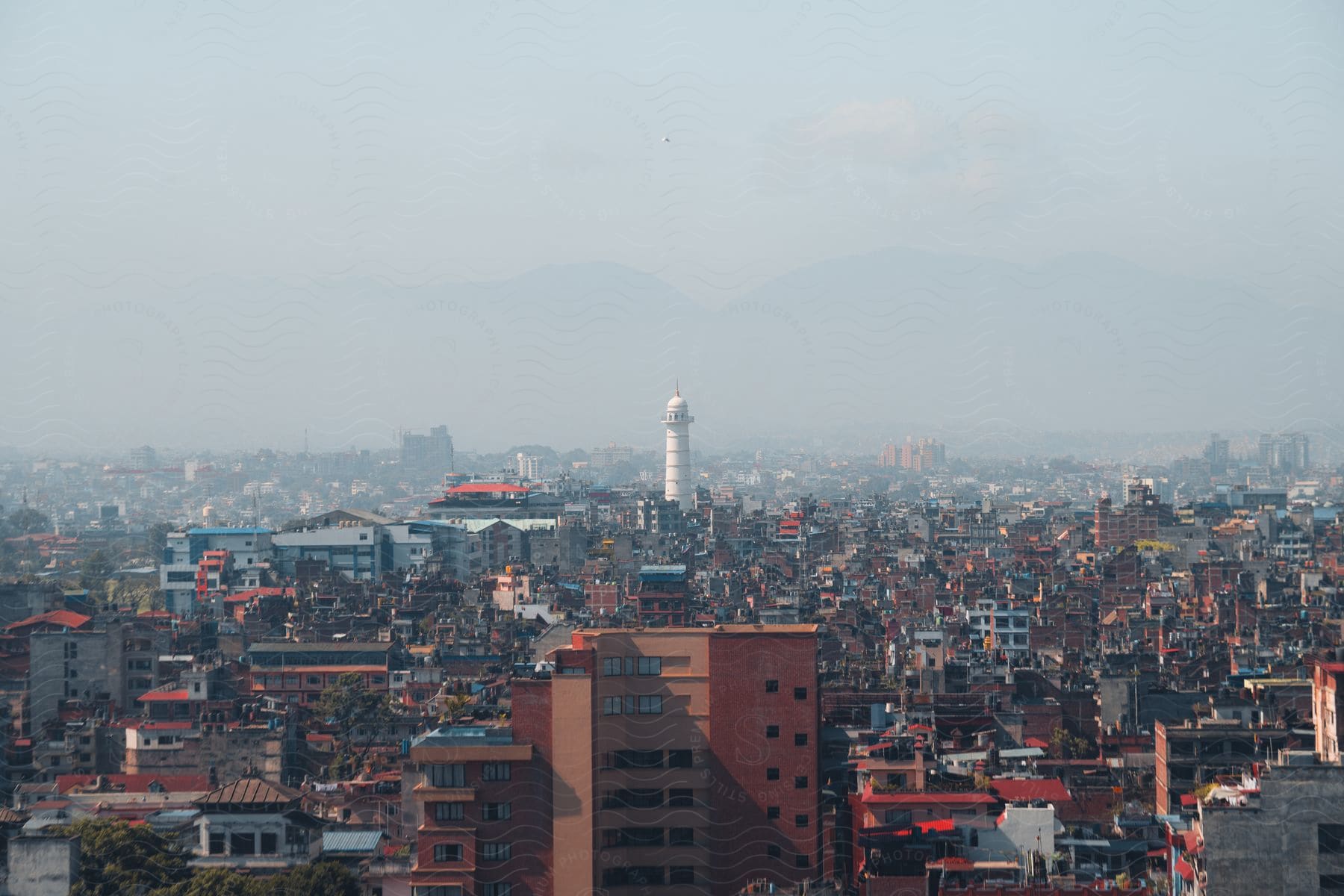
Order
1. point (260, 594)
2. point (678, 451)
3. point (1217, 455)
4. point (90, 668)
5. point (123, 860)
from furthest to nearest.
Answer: point (678, 451)
point (1217, 455)
point (260, 594)
point (90, 668)
point (123, 860)

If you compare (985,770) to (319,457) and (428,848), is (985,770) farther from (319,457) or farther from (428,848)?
(319,457)

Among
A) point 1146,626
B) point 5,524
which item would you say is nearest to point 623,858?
point 1146,626

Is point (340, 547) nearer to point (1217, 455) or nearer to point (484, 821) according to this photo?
point (1217, 455)

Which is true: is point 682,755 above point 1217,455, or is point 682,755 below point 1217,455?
below

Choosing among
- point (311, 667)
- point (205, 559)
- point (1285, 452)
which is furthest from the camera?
point (1285, 452)

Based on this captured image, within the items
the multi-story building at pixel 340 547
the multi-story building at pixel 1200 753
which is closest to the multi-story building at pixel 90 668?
the multi-story building at pixel 1200 753

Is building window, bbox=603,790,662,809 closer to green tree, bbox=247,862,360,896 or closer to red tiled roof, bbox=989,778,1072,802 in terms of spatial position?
green tree, bbox=247,862,360,896

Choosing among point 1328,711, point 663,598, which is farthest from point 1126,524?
point 1328,711
